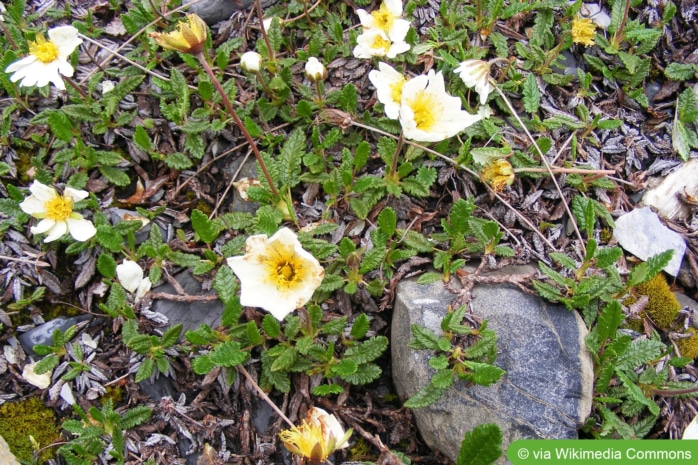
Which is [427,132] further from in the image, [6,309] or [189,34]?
[6,309]

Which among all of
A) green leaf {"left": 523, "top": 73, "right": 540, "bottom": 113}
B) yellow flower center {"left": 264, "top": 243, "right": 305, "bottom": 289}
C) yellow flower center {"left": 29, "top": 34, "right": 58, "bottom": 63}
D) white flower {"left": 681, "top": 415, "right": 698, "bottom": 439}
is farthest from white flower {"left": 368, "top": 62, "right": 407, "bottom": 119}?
white flower {"left": 681, "top": 415, "right": 698, "bottom": 439}

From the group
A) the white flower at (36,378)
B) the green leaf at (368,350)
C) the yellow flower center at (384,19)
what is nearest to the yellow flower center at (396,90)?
the yellow flower center at (384,19)

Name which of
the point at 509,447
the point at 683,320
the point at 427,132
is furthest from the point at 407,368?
the point at 683,320

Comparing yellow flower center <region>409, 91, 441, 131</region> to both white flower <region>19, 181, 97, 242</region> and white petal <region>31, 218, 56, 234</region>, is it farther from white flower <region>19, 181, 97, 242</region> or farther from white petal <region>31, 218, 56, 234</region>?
white petal <region>31, 218, 56, 234</region>

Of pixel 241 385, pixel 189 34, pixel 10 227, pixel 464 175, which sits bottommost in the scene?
pixel 241 385

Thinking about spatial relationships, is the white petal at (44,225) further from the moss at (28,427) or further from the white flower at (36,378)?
the moss at (28,427)
